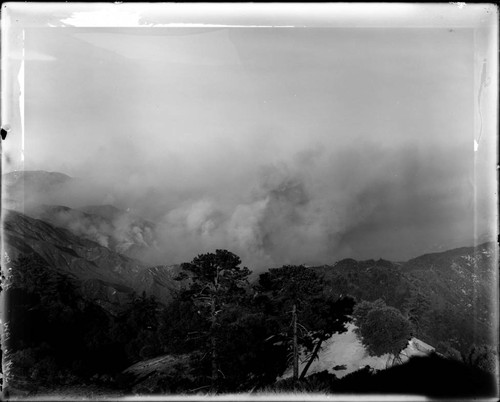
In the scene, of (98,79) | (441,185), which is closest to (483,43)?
(441,185)

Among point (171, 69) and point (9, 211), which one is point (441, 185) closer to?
point (171, 69)

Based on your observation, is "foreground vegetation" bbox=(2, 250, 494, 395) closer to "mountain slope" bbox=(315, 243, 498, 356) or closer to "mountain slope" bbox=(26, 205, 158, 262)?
"mountain slope" bbox=(315, 243, 498, 356)

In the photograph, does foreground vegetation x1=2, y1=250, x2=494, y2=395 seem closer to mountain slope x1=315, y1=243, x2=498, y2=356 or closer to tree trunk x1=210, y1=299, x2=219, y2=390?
tree trunk x1=210, y1=299, x2=219, y2=390

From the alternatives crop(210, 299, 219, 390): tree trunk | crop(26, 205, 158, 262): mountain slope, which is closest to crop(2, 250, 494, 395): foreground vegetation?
crop(210, 299, 219, 390): tree trunk

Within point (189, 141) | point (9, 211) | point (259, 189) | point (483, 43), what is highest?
point (483, 43)

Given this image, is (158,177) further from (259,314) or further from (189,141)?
(259,314)

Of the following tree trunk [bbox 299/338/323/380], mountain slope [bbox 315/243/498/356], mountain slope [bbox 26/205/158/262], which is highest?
mountain slope [bbox 26/205/158/262]

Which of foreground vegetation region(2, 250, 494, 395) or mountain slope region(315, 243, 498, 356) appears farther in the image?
mountain slope region(315, 243, 498, 356)

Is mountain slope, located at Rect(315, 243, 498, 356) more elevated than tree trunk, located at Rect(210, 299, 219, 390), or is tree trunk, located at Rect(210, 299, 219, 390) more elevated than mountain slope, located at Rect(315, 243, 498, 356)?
mountain slope, located at Rect(315, 243, 498, 356)

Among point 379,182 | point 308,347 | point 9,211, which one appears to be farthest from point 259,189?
point 9,211

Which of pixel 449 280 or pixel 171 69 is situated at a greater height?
pixel 171 69

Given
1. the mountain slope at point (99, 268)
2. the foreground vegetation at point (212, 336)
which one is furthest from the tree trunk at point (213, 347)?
the mountain slope at point (99, 268)
